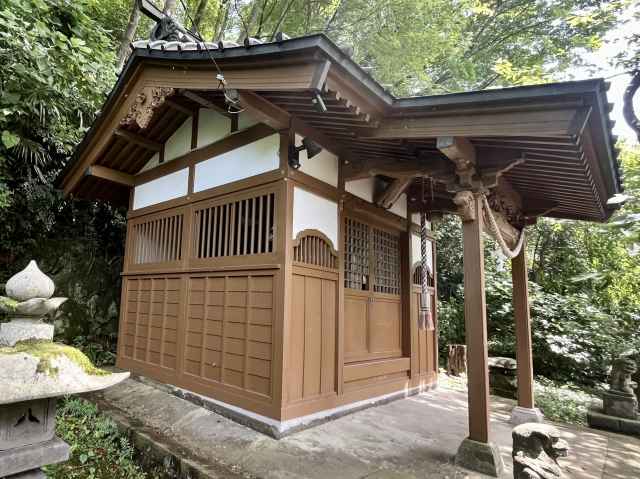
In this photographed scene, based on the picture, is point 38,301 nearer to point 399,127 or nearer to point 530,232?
point 399,127

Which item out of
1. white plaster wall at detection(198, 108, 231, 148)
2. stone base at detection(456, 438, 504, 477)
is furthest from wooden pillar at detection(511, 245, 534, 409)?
white plaster wall at detection(198, 108, 231, 148)

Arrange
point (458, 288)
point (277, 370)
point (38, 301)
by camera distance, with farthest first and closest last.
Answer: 1. point (458, 288)
2. point (277, 370)
3. point (38, 301)

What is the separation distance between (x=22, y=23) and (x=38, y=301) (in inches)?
197

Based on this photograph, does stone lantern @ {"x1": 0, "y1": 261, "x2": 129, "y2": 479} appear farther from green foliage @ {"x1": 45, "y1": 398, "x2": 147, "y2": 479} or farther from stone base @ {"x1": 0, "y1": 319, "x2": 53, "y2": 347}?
green foliage @ {"x1": 45, "y1": 398, "x2": 147, "y2": 479}

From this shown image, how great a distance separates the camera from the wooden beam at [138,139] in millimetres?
5364

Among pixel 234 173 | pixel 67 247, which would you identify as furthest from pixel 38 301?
pixel 67 247

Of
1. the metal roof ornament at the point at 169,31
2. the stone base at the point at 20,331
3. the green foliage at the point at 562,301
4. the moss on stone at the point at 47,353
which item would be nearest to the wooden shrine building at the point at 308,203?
the metal roof ornament at the point at 169,31

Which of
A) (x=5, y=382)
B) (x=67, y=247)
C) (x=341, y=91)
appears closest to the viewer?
(x=5, y=382)

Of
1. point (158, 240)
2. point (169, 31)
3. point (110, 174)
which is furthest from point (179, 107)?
point (158, 240)

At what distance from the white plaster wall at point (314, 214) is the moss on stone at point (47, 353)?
2.38 m

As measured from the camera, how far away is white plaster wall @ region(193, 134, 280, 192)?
4.27 meters

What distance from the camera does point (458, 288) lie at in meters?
10.7

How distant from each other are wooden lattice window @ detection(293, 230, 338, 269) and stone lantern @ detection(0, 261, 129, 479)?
93.0 inches

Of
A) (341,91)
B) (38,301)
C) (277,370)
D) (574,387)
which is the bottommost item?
(574,387)
